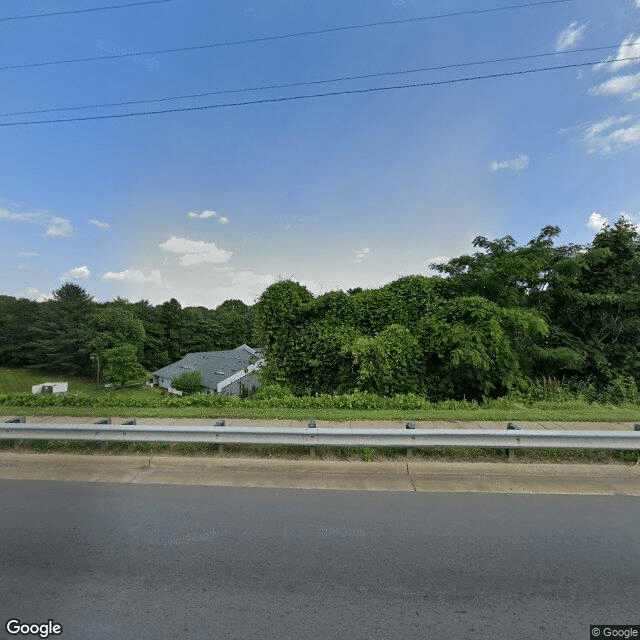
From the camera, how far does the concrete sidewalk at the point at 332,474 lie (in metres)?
4.28

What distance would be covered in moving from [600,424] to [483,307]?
4682 millimetres

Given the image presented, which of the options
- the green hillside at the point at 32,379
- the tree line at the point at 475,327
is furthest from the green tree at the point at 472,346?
the green hillside at the point at 32,379

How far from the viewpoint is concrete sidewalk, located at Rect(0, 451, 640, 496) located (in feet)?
14.0

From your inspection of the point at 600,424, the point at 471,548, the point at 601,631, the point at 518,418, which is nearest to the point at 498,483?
the point at 471,548

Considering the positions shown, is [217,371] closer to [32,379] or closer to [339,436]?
[32,379]

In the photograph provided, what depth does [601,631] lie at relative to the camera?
2.25m

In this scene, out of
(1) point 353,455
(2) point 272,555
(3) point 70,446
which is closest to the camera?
(2) point 272,555

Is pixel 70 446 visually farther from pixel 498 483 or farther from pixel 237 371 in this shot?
pixel 237 371

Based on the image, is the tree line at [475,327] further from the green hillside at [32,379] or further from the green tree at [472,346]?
the green hillside at [32,379]

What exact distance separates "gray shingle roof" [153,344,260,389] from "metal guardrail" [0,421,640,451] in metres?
39.5

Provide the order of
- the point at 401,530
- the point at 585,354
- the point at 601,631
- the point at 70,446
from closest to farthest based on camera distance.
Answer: the point at 601,631 → the point at 401,530 → the point at 70,446 → the point at 585,354

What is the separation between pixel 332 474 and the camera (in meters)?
4.66

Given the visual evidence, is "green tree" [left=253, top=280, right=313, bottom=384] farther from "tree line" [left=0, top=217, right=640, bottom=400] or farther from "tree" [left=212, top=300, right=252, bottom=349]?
"tree" [left=212, top=300, right=252, bottom=349]

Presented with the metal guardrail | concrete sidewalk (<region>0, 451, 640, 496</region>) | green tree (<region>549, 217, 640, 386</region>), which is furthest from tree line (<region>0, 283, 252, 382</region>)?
green tree (<region>549, 217, 640, 386</region>)
